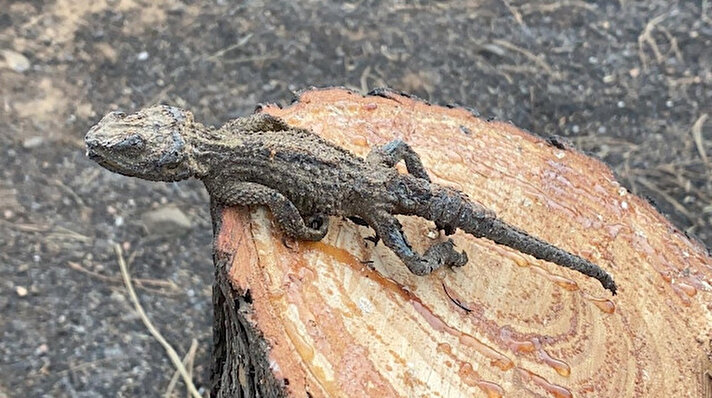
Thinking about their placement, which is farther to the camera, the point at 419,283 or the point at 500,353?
the point at 419,283

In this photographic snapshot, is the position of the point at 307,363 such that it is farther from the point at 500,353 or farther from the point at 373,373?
the point at 500,353

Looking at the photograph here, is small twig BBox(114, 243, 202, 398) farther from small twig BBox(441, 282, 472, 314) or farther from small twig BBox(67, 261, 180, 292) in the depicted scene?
small twig BBox(441, 282, 472, 314)

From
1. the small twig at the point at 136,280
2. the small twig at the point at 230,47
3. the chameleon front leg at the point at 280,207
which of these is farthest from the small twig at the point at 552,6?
the chameleon front leg at the point at 280,207

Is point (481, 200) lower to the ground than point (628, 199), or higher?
lower

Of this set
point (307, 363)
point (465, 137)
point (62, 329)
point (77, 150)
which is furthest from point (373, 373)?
point (77, 150)

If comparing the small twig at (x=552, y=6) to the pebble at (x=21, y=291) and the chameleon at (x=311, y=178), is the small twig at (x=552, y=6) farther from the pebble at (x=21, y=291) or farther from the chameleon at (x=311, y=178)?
the pebble at (x=21, y=291)

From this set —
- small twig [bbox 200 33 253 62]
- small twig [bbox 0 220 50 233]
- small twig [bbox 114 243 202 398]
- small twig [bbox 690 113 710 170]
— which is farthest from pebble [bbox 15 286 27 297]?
small twig [bbox 690 113 710 170]

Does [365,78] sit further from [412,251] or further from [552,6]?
[412,251]
